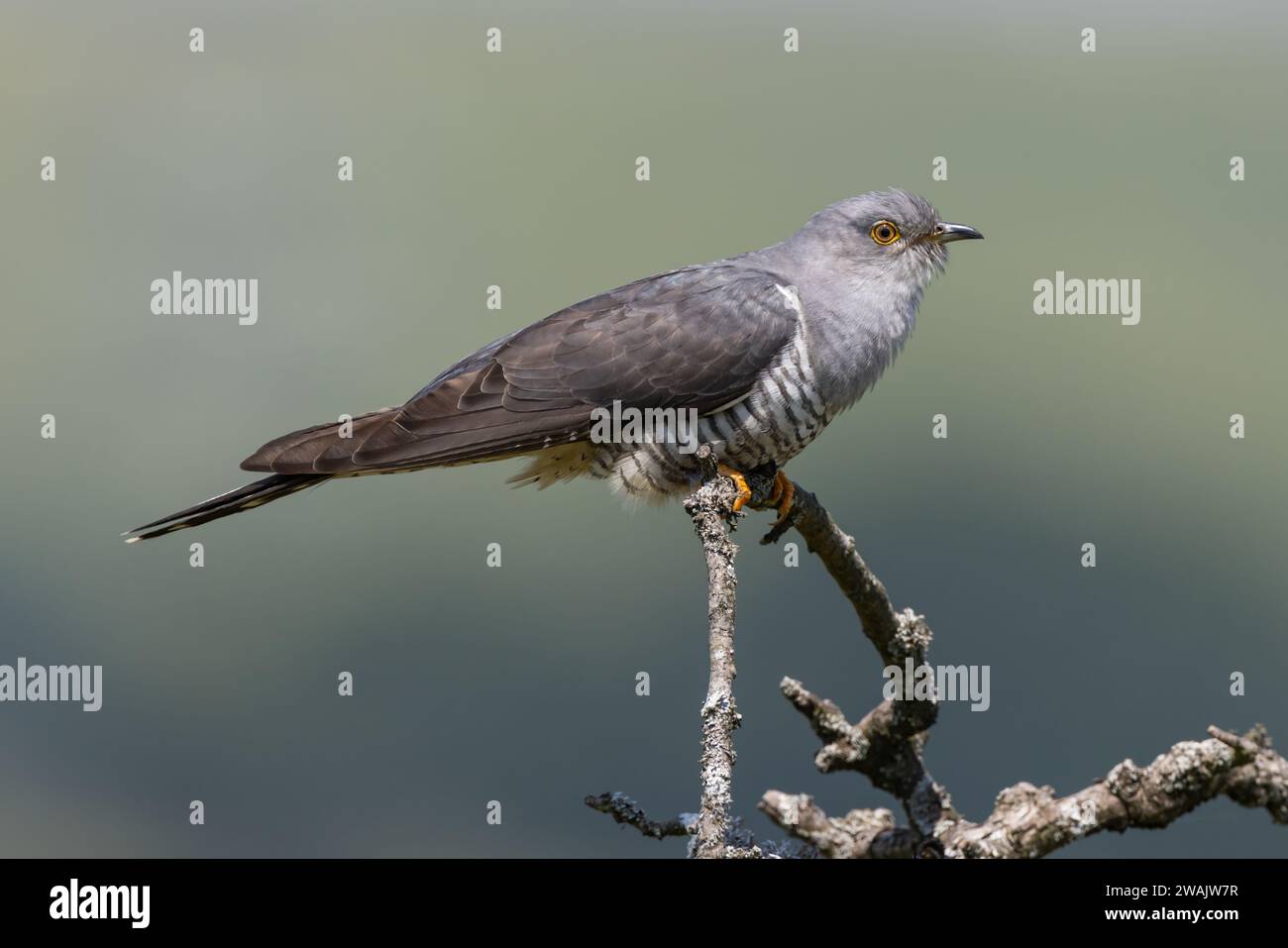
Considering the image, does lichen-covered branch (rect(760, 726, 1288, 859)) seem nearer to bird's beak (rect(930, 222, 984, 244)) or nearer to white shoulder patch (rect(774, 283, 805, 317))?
white shoulder patch (rect(774, 283, 805, 317))

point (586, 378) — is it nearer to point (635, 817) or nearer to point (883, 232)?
point (883, 232)

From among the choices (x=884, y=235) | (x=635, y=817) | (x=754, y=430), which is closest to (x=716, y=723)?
(x=635, y=817)

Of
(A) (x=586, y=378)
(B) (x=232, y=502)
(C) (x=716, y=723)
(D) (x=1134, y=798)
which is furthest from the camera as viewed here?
(A) (x=586, y=378)

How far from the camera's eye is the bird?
4.28 meters

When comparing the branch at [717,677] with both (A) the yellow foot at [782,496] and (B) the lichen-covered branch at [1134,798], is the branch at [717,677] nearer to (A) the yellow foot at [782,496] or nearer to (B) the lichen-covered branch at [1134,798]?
(A) the yellow foot at [782,496]

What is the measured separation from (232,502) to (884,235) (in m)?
2.56

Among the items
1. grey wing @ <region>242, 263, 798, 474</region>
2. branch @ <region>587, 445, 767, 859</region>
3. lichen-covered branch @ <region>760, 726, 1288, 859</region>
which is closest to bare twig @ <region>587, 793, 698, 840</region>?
branch @ <region>587, 445, 767, 859</region>

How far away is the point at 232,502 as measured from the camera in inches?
159

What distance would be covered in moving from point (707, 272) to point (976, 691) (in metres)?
1.81

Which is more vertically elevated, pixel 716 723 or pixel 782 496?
pixel 782 496

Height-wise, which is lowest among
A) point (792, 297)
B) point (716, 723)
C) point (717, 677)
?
point (716, 723)

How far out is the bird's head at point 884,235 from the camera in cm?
461

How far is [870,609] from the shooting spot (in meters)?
4.15

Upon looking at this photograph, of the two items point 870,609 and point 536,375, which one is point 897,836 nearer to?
point 870,609
